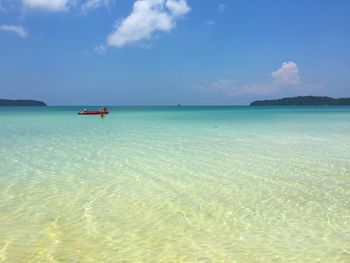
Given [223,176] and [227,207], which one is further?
[223,176]

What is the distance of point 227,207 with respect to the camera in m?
6.80

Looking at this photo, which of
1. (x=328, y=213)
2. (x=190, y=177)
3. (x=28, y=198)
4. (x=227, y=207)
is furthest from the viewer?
(x=190, y=177)

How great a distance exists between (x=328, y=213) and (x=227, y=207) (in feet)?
5.62

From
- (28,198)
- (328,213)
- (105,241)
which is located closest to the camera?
(105,241)

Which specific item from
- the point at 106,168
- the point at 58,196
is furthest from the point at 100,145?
the point at 58,196

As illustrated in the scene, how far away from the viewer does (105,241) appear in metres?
5.19

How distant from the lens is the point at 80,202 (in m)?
7.07

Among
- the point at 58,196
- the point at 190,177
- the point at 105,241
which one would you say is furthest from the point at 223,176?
the point at 105,241

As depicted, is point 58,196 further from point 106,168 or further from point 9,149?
point 9,149

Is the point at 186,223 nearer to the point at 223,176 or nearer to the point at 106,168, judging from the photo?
the point at 223,176

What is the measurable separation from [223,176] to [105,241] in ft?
15.7

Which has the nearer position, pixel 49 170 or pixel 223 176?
pixel 223 176

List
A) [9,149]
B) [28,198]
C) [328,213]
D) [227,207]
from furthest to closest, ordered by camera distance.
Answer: [9,149] < [28,198] < [227,207] < [328,213]

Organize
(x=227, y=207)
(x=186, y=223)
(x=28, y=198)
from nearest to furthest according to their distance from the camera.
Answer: (x=186, y=223)
(x=227, y=207)
(x=28, y=198)
